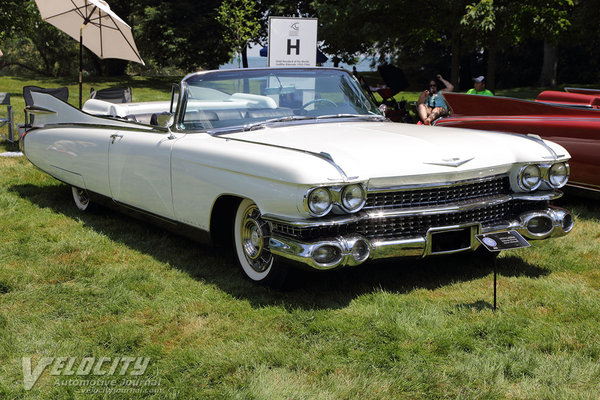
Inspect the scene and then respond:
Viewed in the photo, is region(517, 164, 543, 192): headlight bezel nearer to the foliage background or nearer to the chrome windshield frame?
the chrome windshield frame

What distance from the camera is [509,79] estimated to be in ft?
110

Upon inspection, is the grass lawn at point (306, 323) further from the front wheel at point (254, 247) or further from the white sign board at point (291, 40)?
the white sign board at point (291, 40)

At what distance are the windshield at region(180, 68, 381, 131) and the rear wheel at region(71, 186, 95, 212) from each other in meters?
2.08

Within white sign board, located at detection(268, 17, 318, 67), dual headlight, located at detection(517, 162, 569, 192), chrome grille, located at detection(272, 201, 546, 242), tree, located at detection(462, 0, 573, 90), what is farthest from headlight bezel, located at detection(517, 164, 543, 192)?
tree, located at detection(462, 0, 573, 90)

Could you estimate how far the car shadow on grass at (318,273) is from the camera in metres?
4.05

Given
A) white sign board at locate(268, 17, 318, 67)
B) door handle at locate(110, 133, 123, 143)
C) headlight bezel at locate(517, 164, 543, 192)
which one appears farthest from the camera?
white sign board at locate(268, 17, 318, 67)

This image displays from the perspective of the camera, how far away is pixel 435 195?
13.0 ft

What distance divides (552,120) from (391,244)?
10.9ft

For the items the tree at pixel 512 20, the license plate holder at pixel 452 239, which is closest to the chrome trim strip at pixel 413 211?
the license plate holder at pixel 452 239

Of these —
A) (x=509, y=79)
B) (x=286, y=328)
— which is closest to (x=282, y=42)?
(x=286, y=328)

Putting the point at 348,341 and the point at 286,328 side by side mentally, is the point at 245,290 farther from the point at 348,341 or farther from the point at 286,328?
the point at 348,341

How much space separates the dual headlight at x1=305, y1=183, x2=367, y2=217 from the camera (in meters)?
3.58

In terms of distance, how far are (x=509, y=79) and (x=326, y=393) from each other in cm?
3329

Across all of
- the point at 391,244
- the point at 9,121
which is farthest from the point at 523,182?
the point at 9,121
